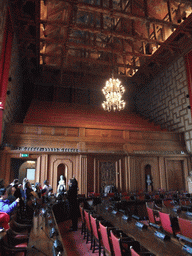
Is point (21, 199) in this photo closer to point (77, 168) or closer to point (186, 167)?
point (77, 168)

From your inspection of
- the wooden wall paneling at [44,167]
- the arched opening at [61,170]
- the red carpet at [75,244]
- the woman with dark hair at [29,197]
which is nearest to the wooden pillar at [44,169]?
the wooden wall paneling at [44,167]

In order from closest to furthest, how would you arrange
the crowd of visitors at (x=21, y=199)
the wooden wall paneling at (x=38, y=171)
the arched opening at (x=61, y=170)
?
1. the crowd of visitors at (x=21, y=199)
2. the wooden wall paneling at (x=38, y=171)
3. the arched opening at (x=61, y=170)

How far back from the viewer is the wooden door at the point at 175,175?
10.3m

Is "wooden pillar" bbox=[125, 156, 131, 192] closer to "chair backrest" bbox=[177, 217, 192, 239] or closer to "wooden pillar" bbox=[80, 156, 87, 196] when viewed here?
"wooden pillar" bbox=[80, 156, 87, 196]

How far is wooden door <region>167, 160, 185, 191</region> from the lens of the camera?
10.3 m

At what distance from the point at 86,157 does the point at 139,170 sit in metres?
2.94

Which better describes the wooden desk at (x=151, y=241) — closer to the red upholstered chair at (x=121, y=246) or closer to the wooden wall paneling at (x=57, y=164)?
the red upholstered chair at (x=121, y=246)

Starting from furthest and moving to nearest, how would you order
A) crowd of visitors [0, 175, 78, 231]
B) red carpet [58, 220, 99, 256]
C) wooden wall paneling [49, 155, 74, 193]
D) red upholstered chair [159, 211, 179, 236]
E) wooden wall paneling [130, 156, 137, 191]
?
wooden wall paneling [130, 156, 137, 191] → wooden wall paneling [49, 155, 74, 193] → red carpet [58, 220, 99, 256] → red upholstered chair [159, 211, 179, 236] → crowd of visitors [0, 175, 78, 231]

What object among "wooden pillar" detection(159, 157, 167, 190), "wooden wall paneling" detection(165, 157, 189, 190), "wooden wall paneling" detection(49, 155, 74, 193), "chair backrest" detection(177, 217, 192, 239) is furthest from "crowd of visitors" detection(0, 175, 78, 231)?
"wooden wall paneling" detection(165, 157, 189, 190)

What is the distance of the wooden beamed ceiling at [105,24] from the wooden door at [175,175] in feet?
20.8

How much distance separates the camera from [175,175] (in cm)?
1055

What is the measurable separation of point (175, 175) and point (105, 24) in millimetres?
10179

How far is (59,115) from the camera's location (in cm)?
1212

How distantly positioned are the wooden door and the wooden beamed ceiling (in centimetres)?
635
